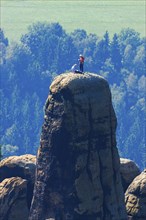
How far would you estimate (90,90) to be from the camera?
65.8 m

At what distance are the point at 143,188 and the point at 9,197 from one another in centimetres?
590

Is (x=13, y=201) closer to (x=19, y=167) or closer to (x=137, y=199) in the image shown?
(x=19, y=167)

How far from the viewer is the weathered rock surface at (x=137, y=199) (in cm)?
6950

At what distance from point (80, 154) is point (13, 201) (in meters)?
5.88

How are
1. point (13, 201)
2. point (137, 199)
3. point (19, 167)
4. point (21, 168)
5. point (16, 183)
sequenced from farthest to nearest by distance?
point (19, 167) → point (21, 168) → point (16, 183) → point (13, 201) → point (137, 199)

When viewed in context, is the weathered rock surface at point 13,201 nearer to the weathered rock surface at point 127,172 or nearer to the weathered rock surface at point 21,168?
the weathered rock surface at point 21,168

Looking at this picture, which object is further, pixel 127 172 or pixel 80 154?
pixel 127 172

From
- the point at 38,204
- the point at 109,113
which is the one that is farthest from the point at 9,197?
the point at 109,113

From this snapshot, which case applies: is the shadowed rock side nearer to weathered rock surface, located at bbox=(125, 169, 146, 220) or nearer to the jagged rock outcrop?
weathered rock surface, located at bbox=(125, 169, 146, 220)

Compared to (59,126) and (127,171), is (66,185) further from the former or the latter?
(127,171)

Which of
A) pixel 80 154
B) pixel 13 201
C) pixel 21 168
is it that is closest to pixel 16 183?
pixel 13 201

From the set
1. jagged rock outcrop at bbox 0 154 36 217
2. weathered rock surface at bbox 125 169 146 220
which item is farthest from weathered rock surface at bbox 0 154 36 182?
weathered rock surface at bbox 125 169 146 220

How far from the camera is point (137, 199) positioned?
2751 inches

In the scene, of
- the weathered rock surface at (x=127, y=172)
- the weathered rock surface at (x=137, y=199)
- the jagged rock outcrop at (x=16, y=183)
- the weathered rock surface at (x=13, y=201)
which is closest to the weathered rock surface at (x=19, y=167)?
the jagged rock outcrop at (x=16, y=183)
